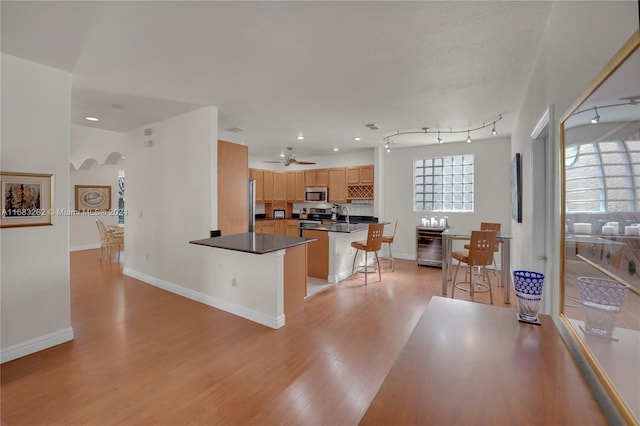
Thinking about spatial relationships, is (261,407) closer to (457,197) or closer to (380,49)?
(380,49)

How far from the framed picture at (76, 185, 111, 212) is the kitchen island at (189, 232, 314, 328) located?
260 inches

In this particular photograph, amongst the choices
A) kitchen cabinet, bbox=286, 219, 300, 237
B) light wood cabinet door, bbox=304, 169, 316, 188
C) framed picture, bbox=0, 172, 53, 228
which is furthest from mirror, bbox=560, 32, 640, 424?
kitchen cabinet, bbox=286, 219, 300, 237

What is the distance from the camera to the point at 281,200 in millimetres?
8305

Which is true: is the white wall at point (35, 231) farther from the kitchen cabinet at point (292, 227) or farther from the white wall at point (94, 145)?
the kitchen cabinet at point (292, 227)

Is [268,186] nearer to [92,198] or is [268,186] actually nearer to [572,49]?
[92,198]

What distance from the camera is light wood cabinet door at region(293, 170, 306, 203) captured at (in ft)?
26.3

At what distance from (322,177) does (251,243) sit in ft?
15.2

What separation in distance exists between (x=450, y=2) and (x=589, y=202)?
1497 millimetres

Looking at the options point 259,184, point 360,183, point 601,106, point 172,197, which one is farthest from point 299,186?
→ point 601,106

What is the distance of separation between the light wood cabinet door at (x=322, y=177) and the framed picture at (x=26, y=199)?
18.5ft

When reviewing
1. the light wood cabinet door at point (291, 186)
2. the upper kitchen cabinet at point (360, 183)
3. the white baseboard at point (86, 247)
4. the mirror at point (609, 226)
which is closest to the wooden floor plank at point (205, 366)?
the mirror at point (609, 226)

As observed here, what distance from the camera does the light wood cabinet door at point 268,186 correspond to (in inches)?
313

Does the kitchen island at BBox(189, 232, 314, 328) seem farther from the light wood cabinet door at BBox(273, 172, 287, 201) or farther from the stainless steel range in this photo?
the light wood cabinet door at BBox(273, 172, 287, 201)

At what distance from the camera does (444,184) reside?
6.40m
